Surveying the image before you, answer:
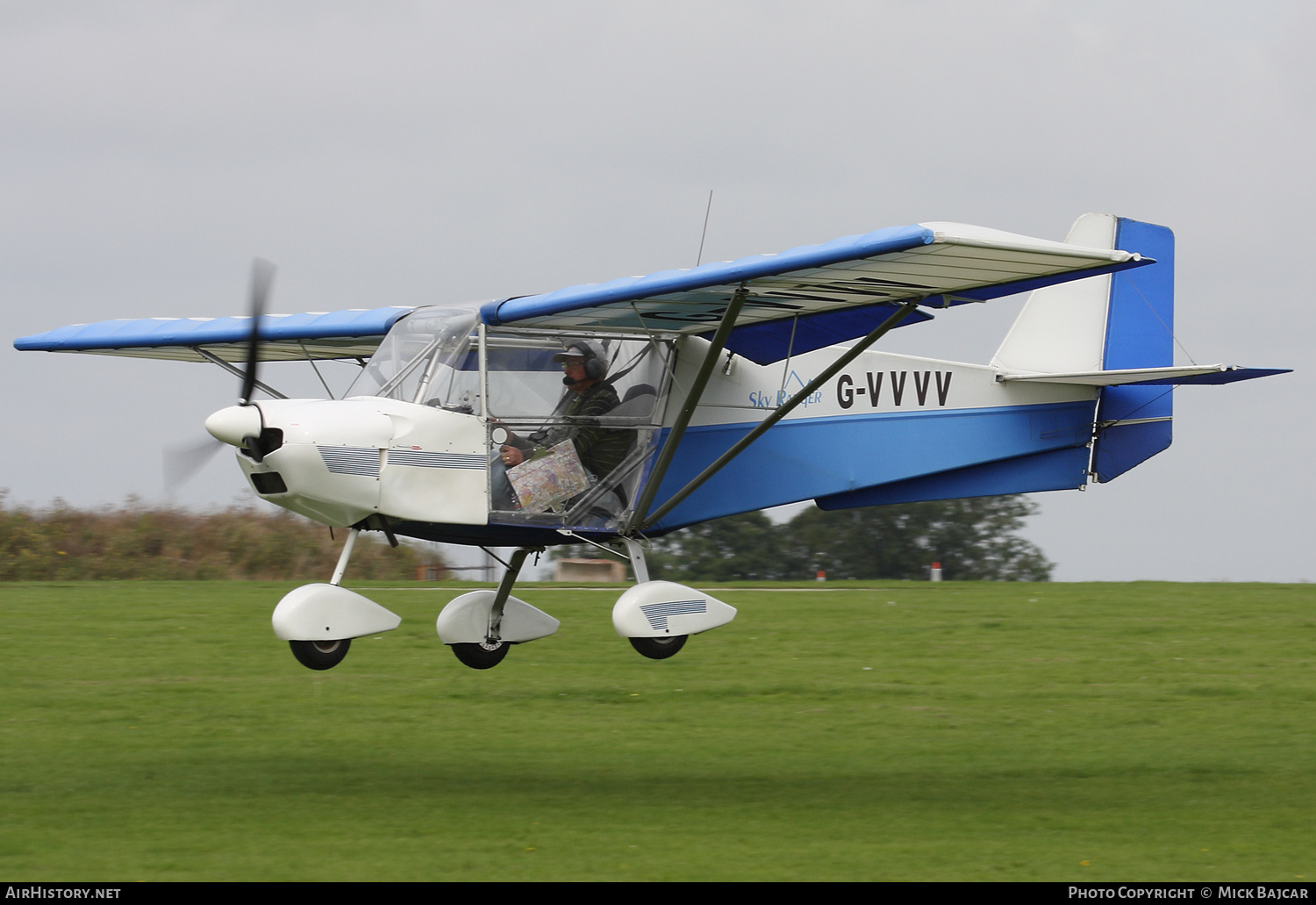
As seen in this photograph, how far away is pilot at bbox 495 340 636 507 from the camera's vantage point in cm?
1102

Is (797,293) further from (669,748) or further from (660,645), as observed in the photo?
(669,748)

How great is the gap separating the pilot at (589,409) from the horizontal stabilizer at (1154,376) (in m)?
4.41

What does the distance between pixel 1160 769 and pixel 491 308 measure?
7.33 metres

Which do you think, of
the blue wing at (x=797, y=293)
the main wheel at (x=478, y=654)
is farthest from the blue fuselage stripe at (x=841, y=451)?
the main wheel at (x=478, y=654)

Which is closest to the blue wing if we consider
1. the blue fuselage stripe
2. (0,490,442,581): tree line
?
the blue fuselage stripe

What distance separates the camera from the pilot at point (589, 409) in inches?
434

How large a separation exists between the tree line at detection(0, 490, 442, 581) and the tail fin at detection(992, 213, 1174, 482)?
15.8 meters

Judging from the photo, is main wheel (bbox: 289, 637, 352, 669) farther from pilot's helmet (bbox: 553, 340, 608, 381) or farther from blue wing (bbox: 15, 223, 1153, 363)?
pilot's helmet (bbox: 553, 340, 608, 381)

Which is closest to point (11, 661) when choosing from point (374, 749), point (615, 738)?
point (374, 749)

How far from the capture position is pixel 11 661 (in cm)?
1775

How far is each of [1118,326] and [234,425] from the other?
973 cm

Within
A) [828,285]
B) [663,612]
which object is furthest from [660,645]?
[828,285]

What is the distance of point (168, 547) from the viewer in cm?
2912
